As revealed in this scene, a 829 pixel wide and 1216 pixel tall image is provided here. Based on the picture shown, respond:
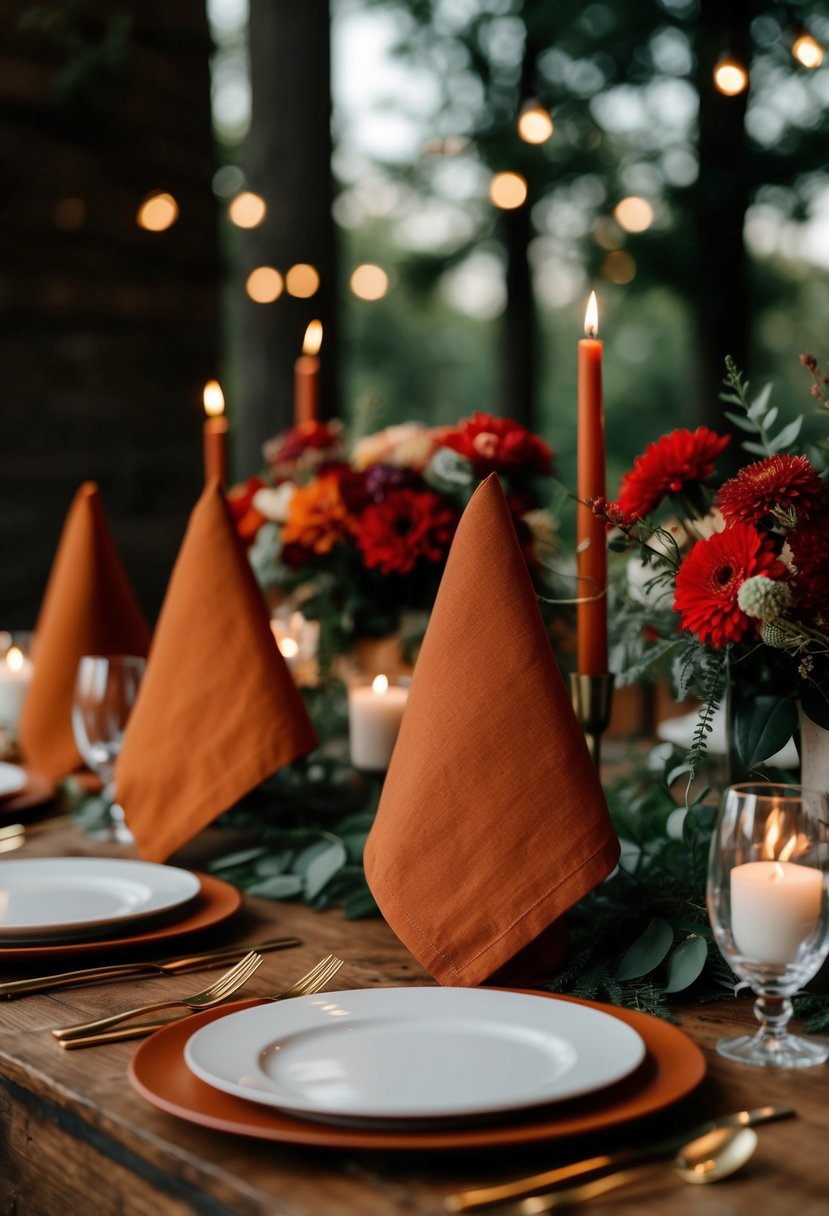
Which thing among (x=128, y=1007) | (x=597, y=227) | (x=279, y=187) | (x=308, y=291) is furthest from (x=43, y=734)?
(x=597, y=227)

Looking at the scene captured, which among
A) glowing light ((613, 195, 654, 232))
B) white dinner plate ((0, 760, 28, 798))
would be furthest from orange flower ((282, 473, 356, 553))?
glowing light ((613, 195, 654, 232))

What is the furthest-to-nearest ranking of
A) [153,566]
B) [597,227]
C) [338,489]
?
[597,227] → [153,566] → [338,489]

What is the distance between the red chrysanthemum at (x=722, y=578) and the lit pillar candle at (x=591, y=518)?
144 mm

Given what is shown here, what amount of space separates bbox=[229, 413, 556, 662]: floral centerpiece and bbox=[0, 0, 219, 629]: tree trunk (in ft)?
4.54

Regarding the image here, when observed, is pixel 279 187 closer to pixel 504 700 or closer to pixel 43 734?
pixel 43 734

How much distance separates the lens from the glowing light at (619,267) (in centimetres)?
533

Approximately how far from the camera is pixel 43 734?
161 cm

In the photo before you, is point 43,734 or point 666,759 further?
point 43,734

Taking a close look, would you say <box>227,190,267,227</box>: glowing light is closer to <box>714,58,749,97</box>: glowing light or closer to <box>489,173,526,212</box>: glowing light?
<box>489,173,526,212</box>: glowing light

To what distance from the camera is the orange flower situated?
150 cm

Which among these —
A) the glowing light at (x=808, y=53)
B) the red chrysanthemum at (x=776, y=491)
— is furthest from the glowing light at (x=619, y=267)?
the red chrysanthemum at (x=776, y=491)

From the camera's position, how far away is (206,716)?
1.22 meters

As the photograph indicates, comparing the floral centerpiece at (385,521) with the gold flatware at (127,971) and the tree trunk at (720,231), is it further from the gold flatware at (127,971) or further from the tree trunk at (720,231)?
the tree trunk at (720,231)

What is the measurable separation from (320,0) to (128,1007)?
143 inches
